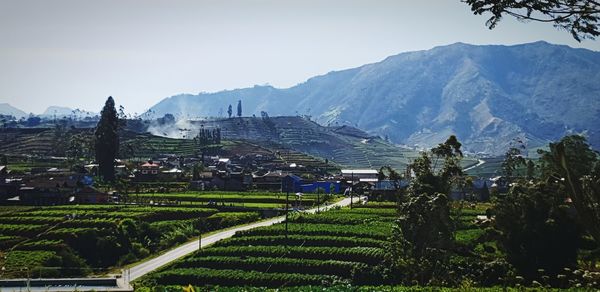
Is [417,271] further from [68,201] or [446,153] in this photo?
[68,201]

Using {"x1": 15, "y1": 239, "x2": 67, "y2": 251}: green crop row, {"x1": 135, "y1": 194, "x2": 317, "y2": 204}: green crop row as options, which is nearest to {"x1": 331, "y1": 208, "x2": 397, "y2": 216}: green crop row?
{"x1": 135, "y1": 194, "x2": 317, "y2": 204}: green crop row

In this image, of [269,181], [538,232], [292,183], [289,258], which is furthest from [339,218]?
[269,181]

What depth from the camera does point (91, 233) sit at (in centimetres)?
5344

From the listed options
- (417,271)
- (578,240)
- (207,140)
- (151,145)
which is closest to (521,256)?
(578,240)

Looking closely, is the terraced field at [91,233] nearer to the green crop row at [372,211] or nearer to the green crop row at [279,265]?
the green crop row at [279,265]

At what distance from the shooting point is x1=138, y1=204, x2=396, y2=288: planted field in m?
42.3

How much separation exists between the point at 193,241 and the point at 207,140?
415 ft

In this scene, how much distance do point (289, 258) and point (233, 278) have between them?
5453 mm

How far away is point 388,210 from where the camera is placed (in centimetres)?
6600

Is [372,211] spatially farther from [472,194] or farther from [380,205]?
[472,194]

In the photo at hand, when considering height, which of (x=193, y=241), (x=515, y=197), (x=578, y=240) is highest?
(x=515, y=197)

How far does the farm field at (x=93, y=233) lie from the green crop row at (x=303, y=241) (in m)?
5.86

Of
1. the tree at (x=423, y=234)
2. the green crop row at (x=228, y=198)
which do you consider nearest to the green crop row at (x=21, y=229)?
the green crop row at (x=228, y=198)

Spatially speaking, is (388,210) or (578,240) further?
(388,210)
